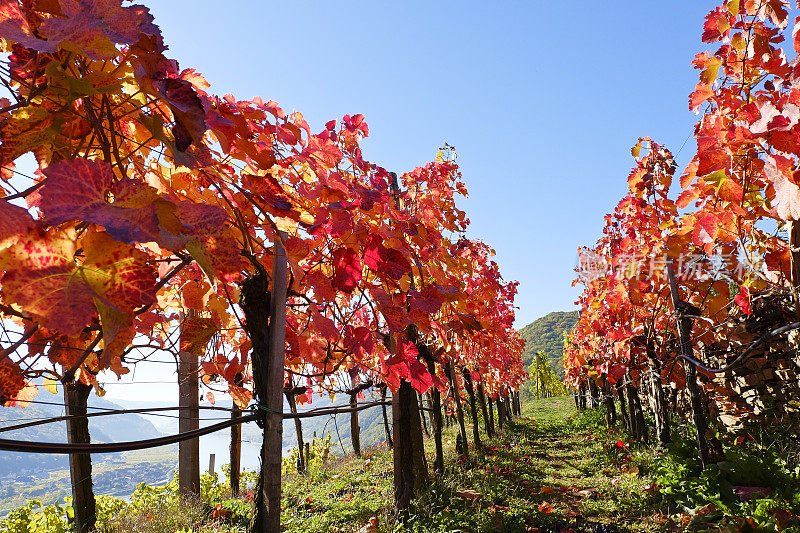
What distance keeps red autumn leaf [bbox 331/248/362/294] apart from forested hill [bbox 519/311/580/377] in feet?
446

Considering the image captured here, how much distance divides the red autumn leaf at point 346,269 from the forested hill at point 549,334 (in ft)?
446

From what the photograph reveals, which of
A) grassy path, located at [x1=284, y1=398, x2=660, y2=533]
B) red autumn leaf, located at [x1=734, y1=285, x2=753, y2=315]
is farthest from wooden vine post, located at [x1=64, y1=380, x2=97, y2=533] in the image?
red autumn leaf, located at [x1=734, y1=285, x2=753, y2=315]

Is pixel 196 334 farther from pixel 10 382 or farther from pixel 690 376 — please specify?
pixel 690 376

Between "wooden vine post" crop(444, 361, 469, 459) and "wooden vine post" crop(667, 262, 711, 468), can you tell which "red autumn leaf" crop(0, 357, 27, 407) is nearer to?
"wooden vine post" crop(667, 262, 711, 468)

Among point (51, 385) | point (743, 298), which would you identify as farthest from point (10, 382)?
point (743, 298)

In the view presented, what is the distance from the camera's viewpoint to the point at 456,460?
9133 mm

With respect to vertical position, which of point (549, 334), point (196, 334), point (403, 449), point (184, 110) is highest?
point (549, 334)

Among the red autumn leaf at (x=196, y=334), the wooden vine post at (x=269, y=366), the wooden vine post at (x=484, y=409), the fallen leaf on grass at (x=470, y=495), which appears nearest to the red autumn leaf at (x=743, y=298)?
the fallen leaf on grass at (x=470, y=495)

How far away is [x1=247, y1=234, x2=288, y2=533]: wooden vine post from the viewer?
1538mm

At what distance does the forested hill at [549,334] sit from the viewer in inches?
5477

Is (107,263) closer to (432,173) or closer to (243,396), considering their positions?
(243,396)

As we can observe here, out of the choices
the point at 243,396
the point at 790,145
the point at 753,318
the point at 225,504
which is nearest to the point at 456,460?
the point at 225,504

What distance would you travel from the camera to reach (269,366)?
1577mm

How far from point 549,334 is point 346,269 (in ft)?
531
